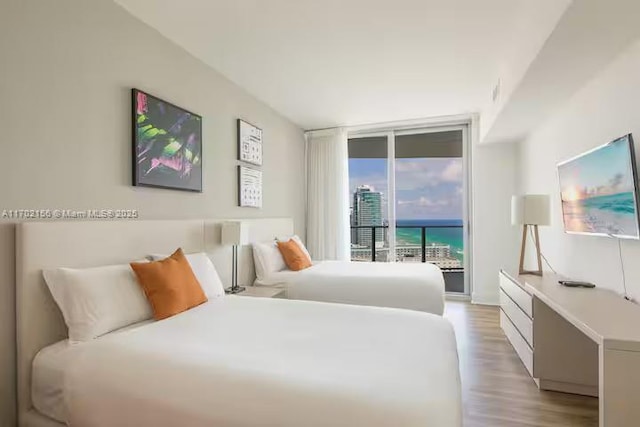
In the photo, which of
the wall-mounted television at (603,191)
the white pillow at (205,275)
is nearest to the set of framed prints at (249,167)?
the white pillow at (205,275)

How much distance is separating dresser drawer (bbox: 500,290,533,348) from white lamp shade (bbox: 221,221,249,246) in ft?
7.86

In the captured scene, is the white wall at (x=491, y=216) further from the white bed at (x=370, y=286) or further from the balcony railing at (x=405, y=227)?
the white bed at (x=370, y=286)

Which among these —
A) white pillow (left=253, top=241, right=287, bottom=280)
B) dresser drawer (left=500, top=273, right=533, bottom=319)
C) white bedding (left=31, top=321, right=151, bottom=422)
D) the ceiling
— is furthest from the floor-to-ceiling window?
white bedding (left=31, top=321, right=151, bottom=422)

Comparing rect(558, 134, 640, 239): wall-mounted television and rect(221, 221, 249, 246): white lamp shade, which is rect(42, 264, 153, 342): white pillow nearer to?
rect(221, 221, 249, 246): white lamp shade

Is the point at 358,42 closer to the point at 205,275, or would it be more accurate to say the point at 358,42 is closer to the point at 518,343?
the point at 205,275

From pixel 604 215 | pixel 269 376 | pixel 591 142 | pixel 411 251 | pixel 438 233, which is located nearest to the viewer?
pixel 269 376

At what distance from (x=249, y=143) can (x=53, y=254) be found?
2408 millimetres

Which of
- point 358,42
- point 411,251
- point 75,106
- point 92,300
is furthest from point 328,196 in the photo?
point 92,300

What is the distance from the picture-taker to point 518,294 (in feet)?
9.49

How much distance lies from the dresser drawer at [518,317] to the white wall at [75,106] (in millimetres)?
2812

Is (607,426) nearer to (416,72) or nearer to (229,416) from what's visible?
(229,416)

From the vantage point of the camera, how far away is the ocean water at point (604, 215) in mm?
1987

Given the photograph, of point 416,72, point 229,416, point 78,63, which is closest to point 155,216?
point 78,63

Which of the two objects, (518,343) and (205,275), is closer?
(205,275)
